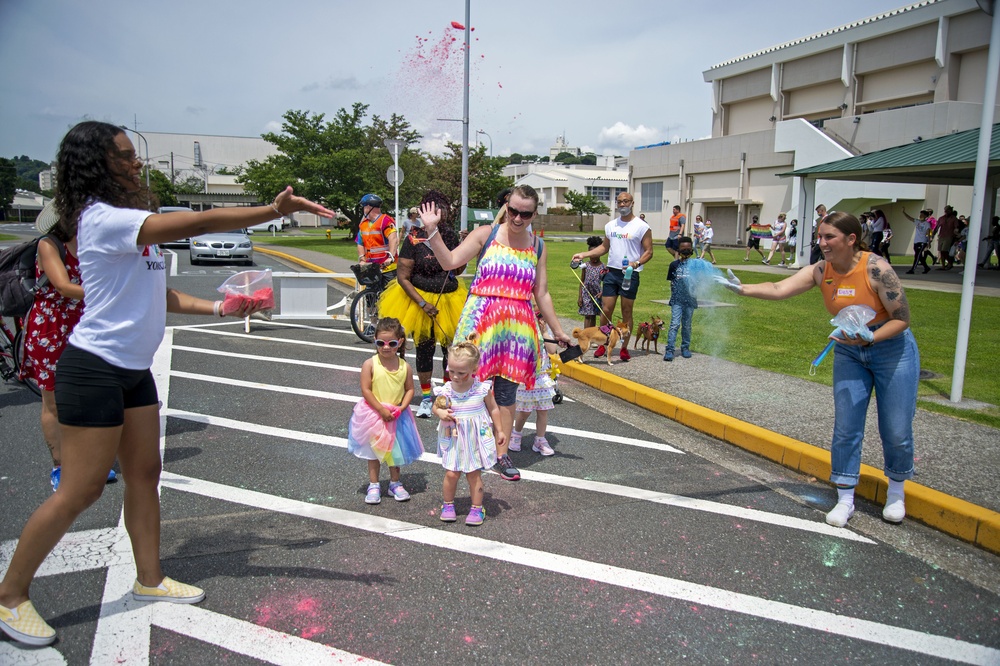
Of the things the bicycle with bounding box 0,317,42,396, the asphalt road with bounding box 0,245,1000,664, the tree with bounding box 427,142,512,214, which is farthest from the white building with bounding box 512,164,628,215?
the asphalt road with bounding box 0,245,1000,664

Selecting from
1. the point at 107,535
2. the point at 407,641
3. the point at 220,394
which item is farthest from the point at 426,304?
the point at 407,641

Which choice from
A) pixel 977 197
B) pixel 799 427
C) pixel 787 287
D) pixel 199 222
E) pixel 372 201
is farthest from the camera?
pixel 372 201

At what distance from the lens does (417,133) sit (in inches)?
1634

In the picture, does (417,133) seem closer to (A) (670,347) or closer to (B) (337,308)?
(B) (337,308)

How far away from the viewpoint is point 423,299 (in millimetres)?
5945

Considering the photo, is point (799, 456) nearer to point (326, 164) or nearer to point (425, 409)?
point (425, 409)

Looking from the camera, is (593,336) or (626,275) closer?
(593,336)

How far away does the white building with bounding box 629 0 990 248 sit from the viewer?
31516 mm

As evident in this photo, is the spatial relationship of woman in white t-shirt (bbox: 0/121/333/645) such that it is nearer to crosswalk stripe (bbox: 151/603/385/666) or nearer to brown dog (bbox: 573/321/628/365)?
crosswalk stripe (bbox: 151/603/385/666)

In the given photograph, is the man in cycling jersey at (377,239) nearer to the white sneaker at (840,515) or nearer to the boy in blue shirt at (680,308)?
the boy in blue shirt at (680,308)

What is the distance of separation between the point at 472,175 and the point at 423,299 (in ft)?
133

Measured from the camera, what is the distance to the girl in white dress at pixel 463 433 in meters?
4.00

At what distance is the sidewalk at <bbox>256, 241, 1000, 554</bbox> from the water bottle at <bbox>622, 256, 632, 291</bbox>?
0.93m

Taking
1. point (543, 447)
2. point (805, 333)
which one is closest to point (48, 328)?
point (543, 447)
